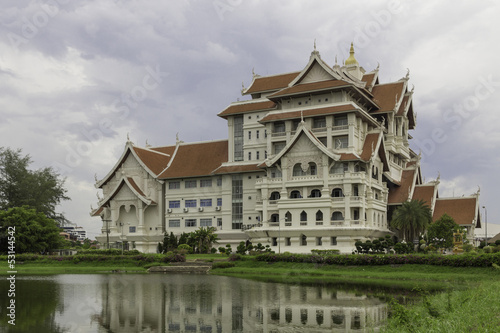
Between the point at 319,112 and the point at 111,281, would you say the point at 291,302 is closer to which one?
the point at 111,281

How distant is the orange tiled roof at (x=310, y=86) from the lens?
4631cm

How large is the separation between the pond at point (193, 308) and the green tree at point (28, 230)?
20.2 metres

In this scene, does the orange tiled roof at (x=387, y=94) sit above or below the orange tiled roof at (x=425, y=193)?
above

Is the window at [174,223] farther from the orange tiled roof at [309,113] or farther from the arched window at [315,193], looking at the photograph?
the arched window at [315,193]

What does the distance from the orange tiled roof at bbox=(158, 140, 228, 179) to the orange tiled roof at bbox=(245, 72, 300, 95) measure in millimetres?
6066

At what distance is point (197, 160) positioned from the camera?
55875 mm

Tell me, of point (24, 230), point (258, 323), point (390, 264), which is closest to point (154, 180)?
point (24, 230)

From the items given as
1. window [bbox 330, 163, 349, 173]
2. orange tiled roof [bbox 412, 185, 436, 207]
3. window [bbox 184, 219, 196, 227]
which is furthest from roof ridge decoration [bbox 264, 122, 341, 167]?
window [bbox 184, 219, 196, 227]

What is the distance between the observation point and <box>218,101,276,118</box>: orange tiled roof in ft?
170

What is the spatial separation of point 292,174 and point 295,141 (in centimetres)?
267

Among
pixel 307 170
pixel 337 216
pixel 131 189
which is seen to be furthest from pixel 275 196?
pixel 131 189

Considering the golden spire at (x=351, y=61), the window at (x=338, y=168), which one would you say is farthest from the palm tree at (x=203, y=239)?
the golden spire at (x=351, y=61)

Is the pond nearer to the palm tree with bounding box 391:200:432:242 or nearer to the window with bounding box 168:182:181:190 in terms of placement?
the palm tree with bounding box 391:200:432:242

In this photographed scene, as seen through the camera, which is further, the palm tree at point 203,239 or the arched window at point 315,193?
the palm tree at point 203,239
